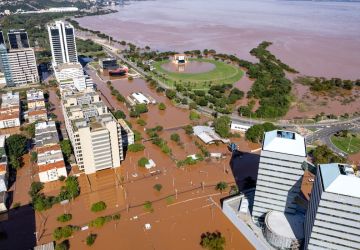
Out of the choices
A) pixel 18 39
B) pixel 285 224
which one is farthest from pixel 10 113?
pixel 285 224

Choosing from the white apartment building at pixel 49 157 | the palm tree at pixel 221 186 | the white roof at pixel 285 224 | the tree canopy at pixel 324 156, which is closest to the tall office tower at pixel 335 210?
the white roof at pixel 285 224

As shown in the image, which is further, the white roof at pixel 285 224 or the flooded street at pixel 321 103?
the flooded street at pixel 321 103

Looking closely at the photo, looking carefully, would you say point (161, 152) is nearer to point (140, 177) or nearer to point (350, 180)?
point (140, 177)

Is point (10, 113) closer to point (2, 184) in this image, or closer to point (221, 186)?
point (2, 184)

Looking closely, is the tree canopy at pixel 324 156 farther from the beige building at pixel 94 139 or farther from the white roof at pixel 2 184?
the white roof at pixel 2 184

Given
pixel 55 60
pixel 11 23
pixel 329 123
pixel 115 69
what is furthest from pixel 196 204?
pixel 11 23

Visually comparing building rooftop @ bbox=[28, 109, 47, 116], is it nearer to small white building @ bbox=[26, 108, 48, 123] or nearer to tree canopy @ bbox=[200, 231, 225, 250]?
small white building @ bbox=[26, 108, 48, 123]
